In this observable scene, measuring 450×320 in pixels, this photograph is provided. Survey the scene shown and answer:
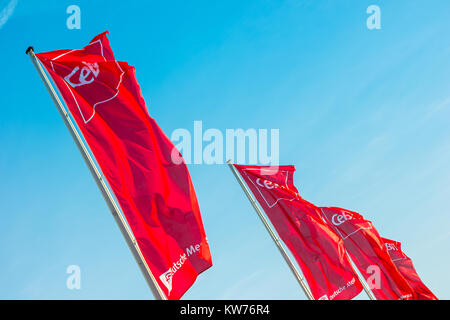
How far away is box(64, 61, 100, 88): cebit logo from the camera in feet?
39.6

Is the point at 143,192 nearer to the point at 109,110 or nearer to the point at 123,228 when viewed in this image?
the point at 123,228

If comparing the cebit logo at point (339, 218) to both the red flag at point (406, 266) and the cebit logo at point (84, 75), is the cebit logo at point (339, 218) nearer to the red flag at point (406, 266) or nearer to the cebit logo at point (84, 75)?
the red flag at point (406, 266)

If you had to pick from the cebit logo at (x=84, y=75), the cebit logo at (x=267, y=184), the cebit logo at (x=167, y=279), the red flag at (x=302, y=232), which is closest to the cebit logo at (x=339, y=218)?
the red flag at (x=302, y=232)

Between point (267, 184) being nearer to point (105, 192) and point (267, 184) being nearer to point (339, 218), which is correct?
point (339, 218)

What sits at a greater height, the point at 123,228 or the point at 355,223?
the point at 355,223

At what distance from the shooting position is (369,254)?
28703 millimetres

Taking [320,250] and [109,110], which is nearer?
[109,110]

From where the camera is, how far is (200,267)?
11.7 m

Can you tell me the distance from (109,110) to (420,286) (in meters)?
34.2

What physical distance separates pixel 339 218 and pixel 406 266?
45.3 feet

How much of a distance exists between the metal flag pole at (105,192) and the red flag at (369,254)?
743 inches

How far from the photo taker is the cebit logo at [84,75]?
12078 mm
